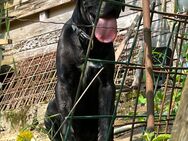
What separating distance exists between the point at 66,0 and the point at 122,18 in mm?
1543

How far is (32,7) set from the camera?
1069 centimetres

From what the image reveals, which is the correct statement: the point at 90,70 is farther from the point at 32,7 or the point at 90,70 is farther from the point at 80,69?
the point at 32,7

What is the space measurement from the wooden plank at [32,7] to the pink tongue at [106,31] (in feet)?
20.8

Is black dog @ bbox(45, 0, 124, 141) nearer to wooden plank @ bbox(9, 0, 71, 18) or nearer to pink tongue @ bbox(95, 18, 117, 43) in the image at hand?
pink tongue @ bbox(95, 18, 117, 43)

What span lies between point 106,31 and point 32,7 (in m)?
7.40

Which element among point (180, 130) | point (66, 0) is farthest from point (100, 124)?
point (66, 0)

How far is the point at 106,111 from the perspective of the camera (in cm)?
423

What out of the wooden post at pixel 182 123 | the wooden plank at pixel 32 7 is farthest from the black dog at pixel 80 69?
the wooden plank at pixel 32 7

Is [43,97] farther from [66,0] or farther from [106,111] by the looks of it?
[106,111]

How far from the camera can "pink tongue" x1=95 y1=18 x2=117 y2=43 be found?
3.39 m

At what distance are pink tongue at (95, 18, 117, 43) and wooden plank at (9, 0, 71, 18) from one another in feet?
20.8

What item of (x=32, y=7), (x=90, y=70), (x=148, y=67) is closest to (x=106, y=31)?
(x=90, y=70)

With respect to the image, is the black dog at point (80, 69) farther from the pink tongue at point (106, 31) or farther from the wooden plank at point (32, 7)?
the wooden plank at point (32, 7)

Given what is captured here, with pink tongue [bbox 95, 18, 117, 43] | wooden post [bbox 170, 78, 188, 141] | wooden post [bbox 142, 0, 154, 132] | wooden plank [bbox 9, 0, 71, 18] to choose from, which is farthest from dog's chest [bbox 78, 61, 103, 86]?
wooden plank [bbox 9, 0, 71, 18]
